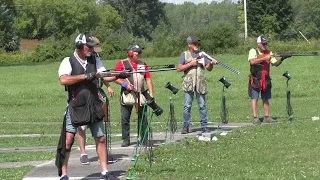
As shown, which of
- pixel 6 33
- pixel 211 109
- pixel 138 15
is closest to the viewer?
pixel 211 109

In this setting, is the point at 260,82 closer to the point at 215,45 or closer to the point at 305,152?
the point at 305,152

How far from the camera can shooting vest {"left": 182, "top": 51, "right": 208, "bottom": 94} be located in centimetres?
1465

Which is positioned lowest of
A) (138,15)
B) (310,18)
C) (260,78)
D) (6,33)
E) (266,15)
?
(260,78)

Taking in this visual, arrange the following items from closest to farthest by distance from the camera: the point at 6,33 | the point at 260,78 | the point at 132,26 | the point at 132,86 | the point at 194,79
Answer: the point at 132,86
the point at 194,79
the point at 260,78
the point at 6,33
the point at 132,26

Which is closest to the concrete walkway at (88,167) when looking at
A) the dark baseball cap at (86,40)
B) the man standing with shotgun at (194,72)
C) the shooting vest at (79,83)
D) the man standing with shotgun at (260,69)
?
the shooting vest at (79,83)

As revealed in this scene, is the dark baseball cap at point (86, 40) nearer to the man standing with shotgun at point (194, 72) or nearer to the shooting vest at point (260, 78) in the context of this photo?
the man standing with shotgun at point (194, 72)

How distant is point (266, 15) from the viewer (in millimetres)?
92812

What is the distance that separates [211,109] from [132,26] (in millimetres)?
103658

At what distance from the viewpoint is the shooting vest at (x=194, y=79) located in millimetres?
Answer: 14648

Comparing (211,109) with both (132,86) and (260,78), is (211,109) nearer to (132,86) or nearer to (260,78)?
(260,78)

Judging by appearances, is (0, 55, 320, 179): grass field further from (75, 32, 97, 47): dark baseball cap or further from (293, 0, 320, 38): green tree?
(293, 0, 320, 38): green tree

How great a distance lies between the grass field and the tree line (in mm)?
14202

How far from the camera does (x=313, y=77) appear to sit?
35156 mm

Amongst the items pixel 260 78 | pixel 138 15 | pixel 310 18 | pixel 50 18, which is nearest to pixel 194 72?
pixel 260 78
